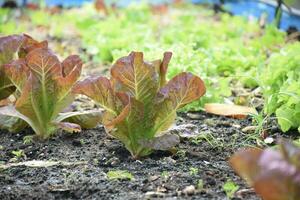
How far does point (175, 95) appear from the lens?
2.11m

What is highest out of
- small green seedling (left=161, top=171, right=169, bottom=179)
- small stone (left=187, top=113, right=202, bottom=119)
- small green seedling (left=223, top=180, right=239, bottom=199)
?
small green seedling (left=223, top=180, right=239, bottom=199)

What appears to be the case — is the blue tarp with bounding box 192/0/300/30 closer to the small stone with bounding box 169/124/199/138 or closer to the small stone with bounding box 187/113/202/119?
the small stone with bounding box 187/113/202/119

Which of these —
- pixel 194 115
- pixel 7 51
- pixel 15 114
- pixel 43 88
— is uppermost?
pixel 7 51

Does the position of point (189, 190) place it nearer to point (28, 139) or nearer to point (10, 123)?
point (28, 139)

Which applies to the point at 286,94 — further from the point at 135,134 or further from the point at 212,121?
the point at 135,134

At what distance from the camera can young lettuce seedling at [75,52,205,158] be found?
2068 millimetres

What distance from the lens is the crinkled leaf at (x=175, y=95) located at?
206cm

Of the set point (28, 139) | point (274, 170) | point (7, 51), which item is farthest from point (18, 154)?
point (274, 170)

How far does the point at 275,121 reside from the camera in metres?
2.64

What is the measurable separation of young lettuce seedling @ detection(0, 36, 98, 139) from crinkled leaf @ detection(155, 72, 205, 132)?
0.38 meters

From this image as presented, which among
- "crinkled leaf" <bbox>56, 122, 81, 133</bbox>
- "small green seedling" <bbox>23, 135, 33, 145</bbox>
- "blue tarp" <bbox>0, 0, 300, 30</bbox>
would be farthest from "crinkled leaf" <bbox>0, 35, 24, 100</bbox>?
"blue tarp" <bbox>0, 0, 300, 30</bbox>

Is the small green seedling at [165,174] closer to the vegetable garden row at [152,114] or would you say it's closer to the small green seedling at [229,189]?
the vegetable garden row at [152,114]

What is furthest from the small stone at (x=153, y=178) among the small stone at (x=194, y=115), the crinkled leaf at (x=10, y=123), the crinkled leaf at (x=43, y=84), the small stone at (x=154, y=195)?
the small stone at (x=194, y=115)

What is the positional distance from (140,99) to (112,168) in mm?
274
